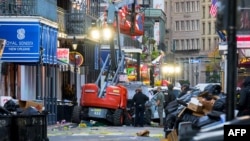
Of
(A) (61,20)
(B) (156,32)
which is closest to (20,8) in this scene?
(A) (61,20)

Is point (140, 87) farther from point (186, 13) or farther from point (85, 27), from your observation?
point (186, 13)

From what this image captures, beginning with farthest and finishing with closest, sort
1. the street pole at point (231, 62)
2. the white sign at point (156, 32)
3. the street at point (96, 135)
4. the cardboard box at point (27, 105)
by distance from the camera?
1. the white sign at point (156, 32)
2. the street at point (96, 135)
3. the cardboard box at point (27, 105)
4. the street pole at point (231, 62)

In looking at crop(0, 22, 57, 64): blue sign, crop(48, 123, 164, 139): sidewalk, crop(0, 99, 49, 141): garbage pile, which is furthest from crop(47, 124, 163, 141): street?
crop(0, 99, 49, 141): garbage pile

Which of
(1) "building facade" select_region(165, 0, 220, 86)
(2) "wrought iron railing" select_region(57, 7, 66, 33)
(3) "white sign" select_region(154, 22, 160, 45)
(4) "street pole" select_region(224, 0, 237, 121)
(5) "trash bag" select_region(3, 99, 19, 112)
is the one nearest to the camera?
(4) "street pole" select_region(224, 0, 237, 121)

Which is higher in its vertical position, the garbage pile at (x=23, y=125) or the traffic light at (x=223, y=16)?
the traffic light at (x=223, y=16)

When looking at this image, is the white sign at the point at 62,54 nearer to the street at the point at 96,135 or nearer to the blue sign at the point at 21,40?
the blue sign at the point at 21,40

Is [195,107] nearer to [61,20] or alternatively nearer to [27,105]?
[27,105]

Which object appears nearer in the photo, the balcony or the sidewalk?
the sidewalk

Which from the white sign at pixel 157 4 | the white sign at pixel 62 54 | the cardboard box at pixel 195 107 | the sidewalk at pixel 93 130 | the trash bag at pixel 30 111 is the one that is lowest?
the sidewalk at pixel 93 130

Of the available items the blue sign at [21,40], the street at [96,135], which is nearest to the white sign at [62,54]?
the blue sign at [21,40]

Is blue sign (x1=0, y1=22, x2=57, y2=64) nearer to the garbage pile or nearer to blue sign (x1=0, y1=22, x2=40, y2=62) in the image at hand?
blue sign (x1=0, y1=22, x2=40, y2=62)

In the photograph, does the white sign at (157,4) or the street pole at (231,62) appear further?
the white sign at (157,4)

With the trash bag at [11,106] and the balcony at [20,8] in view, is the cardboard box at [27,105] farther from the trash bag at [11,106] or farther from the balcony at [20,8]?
the balcony at [20,8]

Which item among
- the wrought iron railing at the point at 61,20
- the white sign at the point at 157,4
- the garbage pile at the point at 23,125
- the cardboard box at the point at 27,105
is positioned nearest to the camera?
the garbage pile at the point at 23,125
